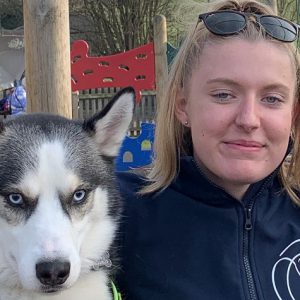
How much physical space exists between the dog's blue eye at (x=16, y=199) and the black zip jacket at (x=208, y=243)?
1.46ft

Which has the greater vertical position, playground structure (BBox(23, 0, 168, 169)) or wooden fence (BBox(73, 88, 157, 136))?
playground structure (BBox(23, 0, 168, 169))

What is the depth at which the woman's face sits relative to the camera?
7.26 feet

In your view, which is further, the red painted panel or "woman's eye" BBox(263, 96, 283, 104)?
the red painted panel

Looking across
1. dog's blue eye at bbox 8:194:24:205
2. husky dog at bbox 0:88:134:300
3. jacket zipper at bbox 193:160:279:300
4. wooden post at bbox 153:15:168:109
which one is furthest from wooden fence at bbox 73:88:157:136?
dog's blue eye at bbox 8:194:24:205

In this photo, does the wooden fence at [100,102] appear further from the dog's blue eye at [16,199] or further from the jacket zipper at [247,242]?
the dog's blue eye at [16,199]

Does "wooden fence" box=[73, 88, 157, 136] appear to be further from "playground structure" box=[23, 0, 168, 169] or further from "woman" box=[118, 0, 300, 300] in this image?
"woman" box=[118, 0, 300, 300]

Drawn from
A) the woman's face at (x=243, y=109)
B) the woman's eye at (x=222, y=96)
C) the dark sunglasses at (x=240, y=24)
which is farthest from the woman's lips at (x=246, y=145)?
the dark sunglasses at (x=240, y=24)

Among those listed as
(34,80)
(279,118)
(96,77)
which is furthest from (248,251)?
(96,77)

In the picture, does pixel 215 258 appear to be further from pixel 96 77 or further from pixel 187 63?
pixel 96 77

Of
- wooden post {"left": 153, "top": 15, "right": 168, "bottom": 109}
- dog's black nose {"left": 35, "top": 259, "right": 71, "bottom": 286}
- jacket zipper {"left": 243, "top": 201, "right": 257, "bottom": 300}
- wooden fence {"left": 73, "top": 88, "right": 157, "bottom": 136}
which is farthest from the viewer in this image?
wooden fence {"left": 73, "top": 88, "right": 157, "bottom": 136}

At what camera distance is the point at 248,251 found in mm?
2217

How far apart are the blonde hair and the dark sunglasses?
23 mm

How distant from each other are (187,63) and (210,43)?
0.15m

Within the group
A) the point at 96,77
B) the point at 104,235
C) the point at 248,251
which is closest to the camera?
the point at 248,251
